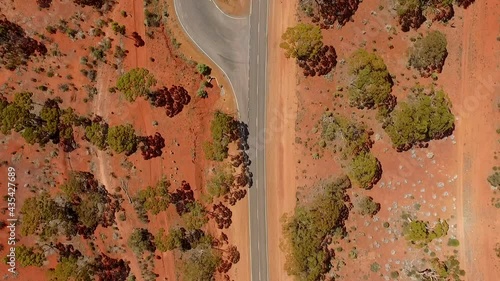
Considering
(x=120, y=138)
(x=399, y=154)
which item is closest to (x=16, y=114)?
(x=120, y=138)

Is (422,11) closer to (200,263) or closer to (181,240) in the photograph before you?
(181,240)

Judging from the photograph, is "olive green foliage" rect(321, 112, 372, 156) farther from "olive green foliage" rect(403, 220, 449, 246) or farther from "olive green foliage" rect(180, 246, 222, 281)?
"olive green foliage" rect(180, 246, 222, 281)

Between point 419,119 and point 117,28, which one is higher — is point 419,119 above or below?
below

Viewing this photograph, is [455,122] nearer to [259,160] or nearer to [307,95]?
[307,95]

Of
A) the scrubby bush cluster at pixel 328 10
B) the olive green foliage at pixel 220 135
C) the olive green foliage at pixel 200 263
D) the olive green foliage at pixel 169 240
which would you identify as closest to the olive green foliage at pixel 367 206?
the olive green foliage at pixel 220 135

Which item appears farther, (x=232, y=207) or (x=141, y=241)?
(x=232, y=207)

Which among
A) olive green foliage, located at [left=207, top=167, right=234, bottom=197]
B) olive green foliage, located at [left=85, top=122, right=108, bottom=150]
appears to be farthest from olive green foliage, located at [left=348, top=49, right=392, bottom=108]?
olive green foliage, located at [left=85, top=122, right=108, bottom=150]
